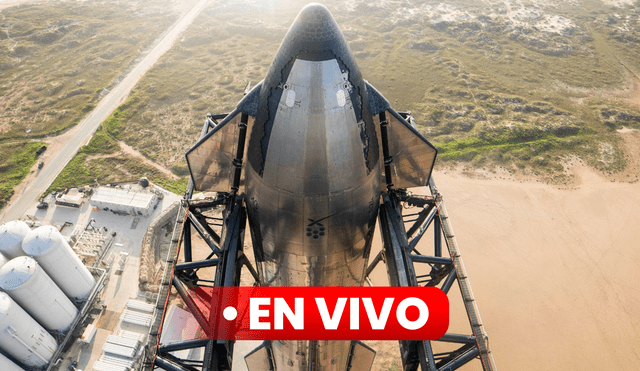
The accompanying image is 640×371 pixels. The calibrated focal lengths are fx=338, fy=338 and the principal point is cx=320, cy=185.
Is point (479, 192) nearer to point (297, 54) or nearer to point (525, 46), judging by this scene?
point (297, 54)

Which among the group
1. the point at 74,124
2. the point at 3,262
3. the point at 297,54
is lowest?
the point at 297,54

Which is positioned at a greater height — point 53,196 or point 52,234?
point 53,196

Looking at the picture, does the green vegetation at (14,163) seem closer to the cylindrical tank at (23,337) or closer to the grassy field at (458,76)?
the grassy field at (458,76)

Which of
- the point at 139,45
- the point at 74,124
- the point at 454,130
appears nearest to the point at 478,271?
the point at 454,130

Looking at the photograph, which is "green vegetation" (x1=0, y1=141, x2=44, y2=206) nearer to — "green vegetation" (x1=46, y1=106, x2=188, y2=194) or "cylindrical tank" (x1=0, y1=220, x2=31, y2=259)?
"green vegetation" (x1=46, y1=106, x2=188, y2=194)

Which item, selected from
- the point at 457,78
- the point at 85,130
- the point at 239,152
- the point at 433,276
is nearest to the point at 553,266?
the point at 433,276

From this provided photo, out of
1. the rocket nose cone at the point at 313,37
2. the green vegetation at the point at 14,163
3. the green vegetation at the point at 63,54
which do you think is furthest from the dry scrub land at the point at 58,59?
the rocket nose cone at the point at 313,37
